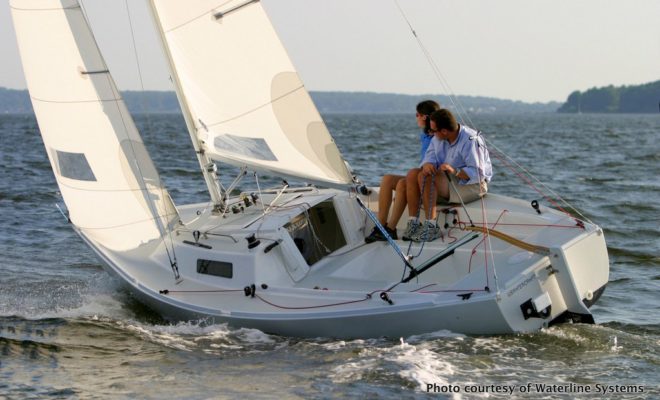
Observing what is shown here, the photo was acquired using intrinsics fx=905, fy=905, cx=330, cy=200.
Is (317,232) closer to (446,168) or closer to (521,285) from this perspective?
(446,168)

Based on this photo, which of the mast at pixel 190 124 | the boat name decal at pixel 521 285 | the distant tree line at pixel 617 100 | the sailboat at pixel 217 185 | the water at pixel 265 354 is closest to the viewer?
the water at pixel 265 354

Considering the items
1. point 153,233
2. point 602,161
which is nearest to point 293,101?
point 153,233

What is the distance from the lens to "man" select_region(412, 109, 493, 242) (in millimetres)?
7035

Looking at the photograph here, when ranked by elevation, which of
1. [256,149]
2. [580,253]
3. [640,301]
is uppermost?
[256,149]

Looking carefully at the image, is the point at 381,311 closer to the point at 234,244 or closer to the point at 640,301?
the point at 234,244

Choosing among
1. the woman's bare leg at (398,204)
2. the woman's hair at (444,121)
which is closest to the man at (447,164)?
the woman's hair at (444,121)

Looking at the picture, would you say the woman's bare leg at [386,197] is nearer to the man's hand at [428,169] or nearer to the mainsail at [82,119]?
the man's hand at [428,169]

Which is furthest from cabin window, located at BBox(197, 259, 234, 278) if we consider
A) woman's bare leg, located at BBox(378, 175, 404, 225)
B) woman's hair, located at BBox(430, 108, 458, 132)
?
woman's hair, located at BBox(430, 108, 458, 132)

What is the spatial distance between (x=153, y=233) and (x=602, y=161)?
17968 mm

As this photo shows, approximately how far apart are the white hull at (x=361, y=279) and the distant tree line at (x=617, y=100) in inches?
5449

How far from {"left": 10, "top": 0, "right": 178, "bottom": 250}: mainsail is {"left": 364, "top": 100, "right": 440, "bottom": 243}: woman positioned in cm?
Answer: 189

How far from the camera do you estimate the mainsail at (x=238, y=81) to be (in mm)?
7395

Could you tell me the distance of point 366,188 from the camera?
7664 millimetres

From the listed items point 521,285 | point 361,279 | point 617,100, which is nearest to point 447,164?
point 361,279
